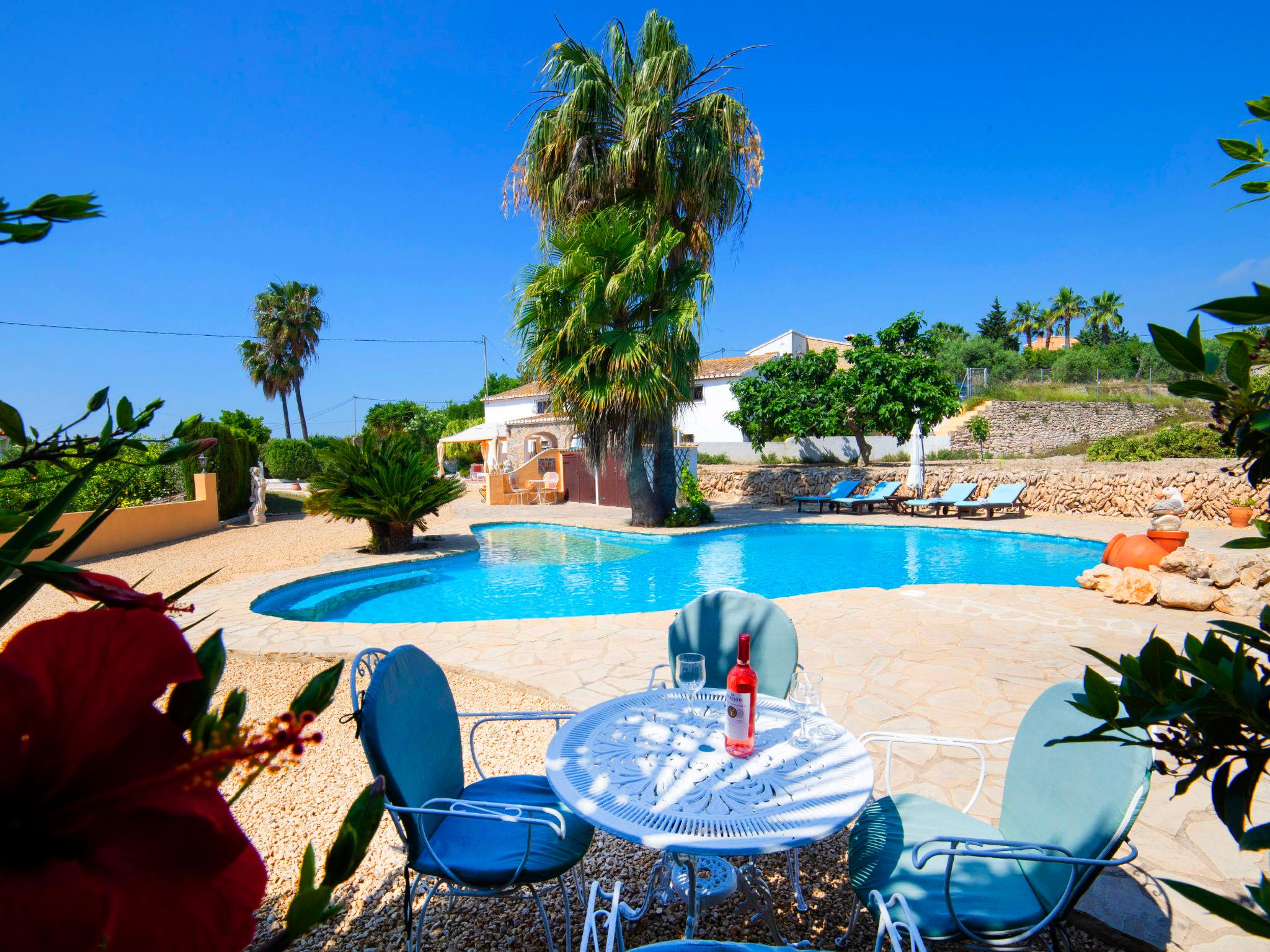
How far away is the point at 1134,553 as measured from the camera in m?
8.08

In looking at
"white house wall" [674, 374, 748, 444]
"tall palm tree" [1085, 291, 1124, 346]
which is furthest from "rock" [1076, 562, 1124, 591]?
"tall palm tree" [1085, 291, 1124, 346]

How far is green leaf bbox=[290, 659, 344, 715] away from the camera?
0.47 meters

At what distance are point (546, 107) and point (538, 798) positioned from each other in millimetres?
13527

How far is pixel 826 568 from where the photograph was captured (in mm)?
11102

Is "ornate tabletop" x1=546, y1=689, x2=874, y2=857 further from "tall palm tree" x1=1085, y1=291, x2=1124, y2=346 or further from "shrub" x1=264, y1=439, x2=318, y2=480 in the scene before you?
"tall palm tree" x1=1085, y1=291, x2=1124, y2=346

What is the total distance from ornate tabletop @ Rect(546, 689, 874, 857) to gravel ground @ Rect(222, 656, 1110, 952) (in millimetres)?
723

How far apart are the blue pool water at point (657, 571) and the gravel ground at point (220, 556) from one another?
1.61 m

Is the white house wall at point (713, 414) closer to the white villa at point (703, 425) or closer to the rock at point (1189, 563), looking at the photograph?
the white villa at point (703, 425)

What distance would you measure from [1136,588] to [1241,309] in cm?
753

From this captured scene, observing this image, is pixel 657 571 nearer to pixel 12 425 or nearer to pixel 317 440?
pixel 12 425

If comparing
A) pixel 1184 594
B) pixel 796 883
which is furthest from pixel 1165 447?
pixel 796 883

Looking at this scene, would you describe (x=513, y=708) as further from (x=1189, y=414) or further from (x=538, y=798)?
(x=1189, y=414)

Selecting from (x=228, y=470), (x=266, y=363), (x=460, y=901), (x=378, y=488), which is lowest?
(x=460, y=901)

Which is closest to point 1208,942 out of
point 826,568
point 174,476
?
point 826,568
